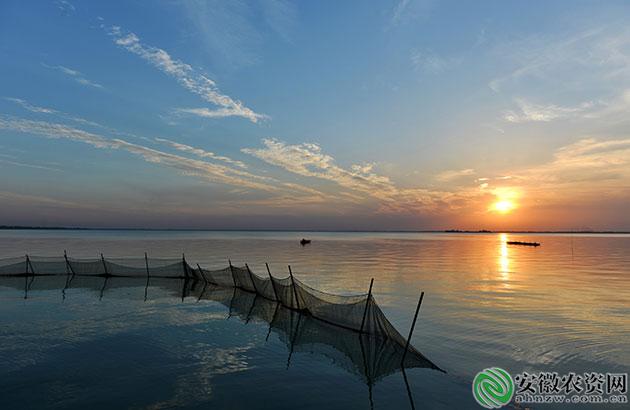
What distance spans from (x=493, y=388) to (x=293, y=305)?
42.7 feet

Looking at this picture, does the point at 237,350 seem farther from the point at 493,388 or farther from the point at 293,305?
the point at 493,388

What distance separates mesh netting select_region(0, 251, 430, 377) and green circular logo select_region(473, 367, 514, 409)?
6.95 ft

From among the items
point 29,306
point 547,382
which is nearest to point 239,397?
point 547,382

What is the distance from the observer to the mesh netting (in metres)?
16.4

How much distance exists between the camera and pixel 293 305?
80.0ft

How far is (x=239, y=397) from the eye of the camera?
1221 cm

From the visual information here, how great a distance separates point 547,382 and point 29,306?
28.0m

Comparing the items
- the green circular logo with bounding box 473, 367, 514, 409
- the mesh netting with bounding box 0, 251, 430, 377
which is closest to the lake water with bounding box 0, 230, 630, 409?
the green circular logo with bounding box 473, 367, 514, 409

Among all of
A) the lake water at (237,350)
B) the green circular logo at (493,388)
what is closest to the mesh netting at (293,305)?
the lake water at (237,350)

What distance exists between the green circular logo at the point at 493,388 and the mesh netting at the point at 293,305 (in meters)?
2.12

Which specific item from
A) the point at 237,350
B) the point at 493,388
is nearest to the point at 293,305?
the point at 237,350

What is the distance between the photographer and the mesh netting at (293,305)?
16375 millimetres

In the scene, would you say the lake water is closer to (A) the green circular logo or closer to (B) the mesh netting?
(A) the green circular logo

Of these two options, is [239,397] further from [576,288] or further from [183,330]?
[576,288]
